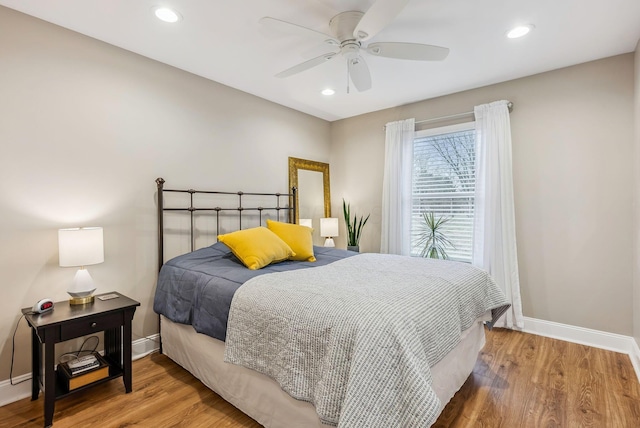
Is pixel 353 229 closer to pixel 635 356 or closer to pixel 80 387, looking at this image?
pixel 635 356

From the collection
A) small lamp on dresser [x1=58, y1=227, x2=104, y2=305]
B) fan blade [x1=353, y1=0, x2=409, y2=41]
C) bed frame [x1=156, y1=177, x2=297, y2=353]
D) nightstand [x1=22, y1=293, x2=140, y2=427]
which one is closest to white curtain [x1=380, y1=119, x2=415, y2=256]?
bed frame [x1=156, y1=177, x2=297, y2=353]

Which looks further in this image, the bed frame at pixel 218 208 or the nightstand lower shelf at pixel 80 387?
the bed frame at pixel 218 208

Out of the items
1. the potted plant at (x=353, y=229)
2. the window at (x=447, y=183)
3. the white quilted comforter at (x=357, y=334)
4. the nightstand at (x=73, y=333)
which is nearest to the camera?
the white quilted comforter at (x=357, y=334)

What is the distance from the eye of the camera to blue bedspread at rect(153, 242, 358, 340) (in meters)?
1.97

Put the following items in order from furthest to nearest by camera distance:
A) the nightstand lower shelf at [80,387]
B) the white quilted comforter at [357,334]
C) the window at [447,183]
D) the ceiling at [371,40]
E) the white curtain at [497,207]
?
the window at [447,183] < the white curtain at [497,207] < the ceiling at [371,40] < the nightstand lower shelf at [80,387] < the white quilted comforter at [357,334]

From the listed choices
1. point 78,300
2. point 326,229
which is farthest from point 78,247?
point 326,229

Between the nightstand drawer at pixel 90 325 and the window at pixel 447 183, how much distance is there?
317cm

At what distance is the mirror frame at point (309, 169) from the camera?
160 inches

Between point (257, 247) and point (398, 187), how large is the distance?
2.14m

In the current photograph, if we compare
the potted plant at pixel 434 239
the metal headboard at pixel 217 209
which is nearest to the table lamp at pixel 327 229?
the metal headboard at pixel 217 209

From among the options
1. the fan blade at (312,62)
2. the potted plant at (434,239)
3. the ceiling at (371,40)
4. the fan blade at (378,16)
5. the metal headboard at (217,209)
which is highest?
the ceiling at (371,40)

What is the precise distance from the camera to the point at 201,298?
211 centimetres

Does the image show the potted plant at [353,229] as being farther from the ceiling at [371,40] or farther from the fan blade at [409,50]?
the fan blade at [409,50]

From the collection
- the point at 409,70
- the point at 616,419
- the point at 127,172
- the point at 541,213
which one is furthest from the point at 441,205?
the point at 127,172
